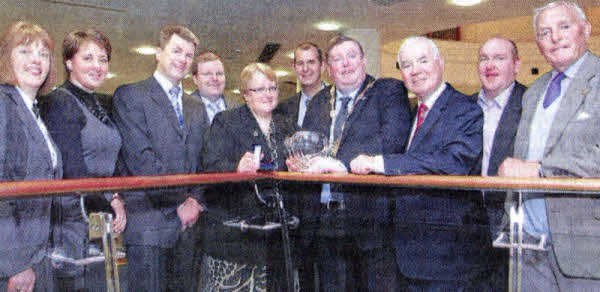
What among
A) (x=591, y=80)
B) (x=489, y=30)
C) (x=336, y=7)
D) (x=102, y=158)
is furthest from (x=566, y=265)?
(x=489, y=30)

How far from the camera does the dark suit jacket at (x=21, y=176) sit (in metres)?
1.48

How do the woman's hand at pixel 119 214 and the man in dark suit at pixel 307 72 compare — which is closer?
the woman's hand at pixel 119 214

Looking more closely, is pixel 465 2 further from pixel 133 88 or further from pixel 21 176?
pixel 21 176

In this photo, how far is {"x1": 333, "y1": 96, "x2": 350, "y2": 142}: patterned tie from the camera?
242cm

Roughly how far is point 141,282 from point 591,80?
Answer: 187cm

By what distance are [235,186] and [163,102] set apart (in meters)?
0.62

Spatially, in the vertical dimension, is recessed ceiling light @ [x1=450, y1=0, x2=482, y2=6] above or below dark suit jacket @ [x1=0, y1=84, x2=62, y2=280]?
above

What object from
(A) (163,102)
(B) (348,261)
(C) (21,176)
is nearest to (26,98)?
(C) (21,176)

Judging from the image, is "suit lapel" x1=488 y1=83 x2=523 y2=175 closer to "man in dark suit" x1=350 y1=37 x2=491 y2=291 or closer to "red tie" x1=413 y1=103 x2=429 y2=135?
"man in dark suit" x1=350 y1=37 x2=491 y2=291

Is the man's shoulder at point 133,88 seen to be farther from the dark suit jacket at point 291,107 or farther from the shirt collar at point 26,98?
the dark suit jacket at point 291,107

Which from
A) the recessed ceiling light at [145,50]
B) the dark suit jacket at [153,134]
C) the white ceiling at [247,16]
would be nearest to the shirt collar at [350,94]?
the dark suit jacket at [153,134]

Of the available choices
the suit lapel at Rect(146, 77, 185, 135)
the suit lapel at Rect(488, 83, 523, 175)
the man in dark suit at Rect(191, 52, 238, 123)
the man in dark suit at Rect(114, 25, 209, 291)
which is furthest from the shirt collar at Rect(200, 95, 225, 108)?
the suit lapel at Rect(488, 83, 523, 175)

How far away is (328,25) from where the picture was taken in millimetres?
5773

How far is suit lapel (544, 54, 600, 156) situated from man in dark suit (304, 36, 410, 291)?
0.58 meters
